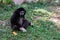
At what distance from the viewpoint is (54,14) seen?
9.96 meters

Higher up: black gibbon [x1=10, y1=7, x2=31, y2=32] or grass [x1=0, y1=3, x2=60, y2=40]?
black gibbon [x1=10, y1=7, x2=31, y2=32]

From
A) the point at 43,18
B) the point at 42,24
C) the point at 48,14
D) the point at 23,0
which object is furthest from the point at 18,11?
the point at 23,0

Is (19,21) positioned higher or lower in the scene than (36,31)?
higher

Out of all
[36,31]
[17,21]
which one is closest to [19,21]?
[17,21]

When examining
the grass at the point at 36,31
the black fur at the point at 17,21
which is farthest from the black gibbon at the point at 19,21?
the grass at the point at 36,31

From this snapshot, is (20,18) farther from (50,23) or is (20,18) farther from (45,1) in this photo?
(45,1)

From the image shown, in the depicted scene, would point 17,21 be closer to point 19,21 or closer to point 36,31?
point 19,21

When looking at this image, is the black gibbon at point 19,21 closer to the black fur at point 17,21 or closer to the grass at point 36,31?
the black fur at point 17,21

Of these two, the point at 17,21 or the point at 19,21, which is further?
the point at 19,21

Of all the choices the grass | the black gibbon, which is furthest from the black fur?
the grass

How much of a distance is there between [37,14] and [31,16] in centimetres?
51

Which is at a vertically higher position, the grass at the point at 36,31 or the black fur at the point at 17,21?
the black fur at the point at 17,21

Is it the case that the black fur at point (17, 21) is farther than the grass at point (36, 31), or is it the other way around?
the black fur at point (17, 21)

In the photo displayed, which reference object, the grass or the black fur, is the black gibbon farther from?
the grass
